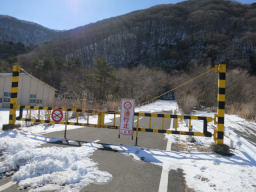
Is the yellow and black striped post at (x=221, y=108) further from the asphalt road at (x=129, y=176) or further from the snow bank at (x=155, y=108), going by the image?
the snow bank at (x=155, y=108)

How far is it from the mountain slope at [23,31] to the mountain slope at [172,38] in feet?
308

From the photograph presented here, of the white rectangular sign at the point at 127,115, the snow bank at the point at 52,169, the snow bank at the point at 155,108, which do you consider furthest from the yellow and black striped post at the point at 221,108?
the snow bank at the point at 155,108

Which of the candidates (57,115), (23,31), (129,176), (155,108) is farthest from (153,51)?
(23,31)

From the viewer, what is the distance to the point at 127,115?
18.8 ft

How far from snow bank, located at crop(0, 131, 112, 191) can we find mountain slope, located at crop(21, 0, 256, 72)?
82624 mm

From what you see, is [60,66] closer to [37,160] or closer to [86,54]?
[86,54]

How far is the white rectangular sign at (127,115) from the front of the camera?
5676 millimetres

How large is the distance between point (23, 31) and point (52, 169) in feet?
732

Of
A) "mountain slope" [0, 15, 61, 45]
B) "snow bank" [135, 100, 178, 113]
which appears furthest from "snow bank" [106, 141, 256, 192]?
"mountain slope" [0, 15, 61, 45]

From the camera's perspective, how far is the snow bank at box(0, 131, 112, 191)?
2873mm

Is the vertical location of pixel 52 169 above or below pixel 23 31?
below

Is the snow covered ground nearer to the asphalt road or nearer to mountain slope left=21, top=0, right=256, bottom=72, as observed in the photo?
the asphalt road

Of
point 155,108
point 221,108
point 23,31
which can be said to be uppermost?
point 23,31

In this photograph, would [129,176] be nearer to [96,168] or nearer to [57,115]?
[96,168]
